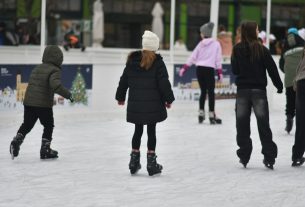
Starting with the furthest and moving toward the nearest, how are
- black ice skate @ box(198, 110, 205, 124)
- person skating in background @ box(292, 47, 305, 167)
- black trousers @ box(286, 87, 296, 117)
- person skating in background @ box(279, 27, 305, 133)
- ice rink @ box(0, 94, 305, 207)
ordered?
black ice skate @ box(198, 110, 205, 124) → black trousers @ box(286, 87, 296, 117) → person skating in background @ box(279, 27, 305, 133) → person skating in background @ box(292, 47, 305, 167) → ice rink @ box(0, 94, 305, 207)

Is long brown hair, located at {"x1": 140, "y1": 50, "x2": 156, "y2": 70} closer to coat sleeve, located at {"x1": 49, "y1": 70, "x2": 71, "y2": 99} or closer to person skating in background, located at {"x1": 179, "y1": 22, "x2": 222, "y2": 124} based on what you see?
coat sleeve, located at {"x1": 49, "y1": 70, "x2": 71, "y2": 99}

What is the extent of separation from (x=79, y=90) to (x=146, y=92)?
5905 mm

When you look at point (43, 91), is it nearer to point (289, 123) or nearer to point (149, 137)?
point (149, 137)

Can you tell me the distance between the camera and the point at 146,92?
9.20 meters

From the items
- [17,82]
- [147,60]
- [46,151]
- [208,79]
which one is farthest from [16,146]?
[208,79]

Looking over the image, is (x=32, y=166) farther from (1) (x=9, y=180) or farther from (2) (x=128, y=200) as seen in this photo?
(2) (x=128, y=200)

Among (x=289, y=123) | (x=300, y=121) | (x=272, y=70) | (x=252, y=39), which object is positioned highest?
(x=252, y=39)

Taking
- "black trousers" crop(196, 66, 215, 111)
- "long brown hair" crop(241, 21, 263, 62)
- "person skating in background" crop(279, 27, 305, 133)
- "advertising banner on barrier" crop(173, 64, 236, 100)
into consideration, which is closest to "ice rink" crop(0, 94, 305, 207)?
"black trousers" crop(196, 66, 215, 111)

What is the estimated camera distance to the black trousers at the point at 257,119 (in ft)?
32.4

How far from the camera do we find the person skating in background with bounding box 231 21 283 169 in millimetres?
9766

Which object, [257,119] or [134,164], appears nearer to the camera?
[134,164]

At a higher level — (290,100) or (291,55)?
(291,55)

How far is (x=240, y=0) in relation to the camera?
3997 cm

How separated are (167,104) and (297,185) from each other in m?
1.45
